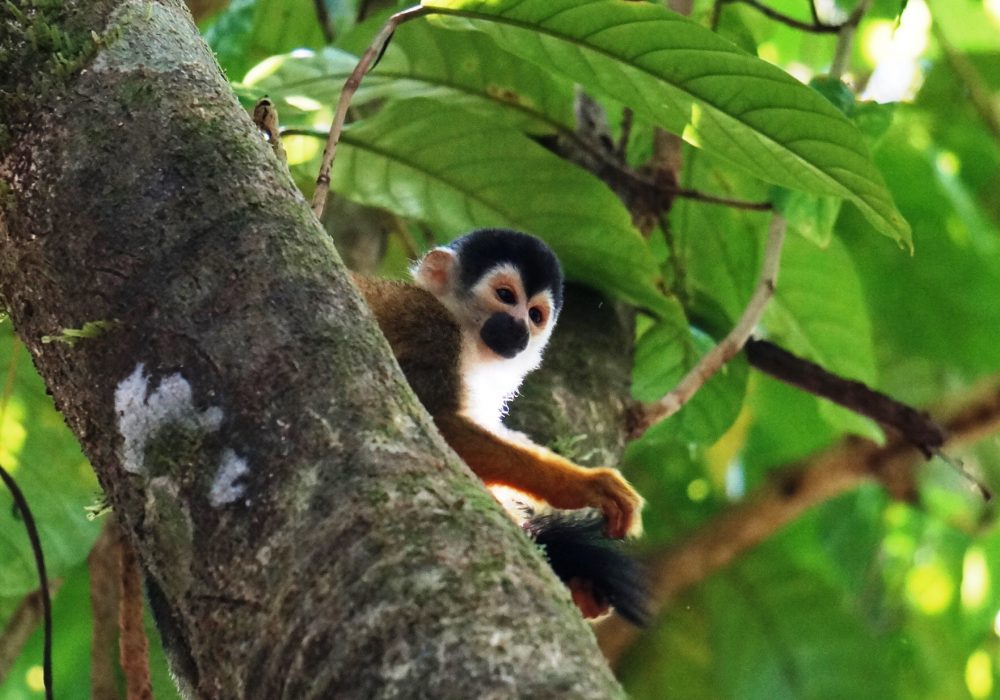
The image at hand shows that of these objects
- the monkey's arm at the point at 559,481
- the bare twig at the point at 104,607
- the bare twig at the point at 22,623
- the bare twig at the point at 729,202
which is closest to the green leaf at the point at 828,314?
the bare twig at the point at 729,202

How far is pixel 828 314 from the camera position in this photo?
3.85 m

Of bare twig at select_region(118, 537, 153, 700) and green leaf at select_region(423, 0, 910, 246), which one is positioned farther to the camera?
green leaf at select_region(423, 0, 910, 246)

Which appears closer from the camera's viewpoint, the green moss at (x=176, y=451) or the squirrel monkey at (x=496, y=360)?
the green moss at (x=176, y=451)

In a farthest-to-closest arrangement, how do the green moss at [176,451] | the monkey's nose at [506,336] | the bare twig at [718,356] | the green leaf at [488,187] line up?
the monkey's nose at [506,336] < the green leaf at [488,187] < the bare twig at [718,356] < the green moss at [176,451]

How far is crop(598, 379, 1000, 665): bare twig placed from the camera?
190 inches

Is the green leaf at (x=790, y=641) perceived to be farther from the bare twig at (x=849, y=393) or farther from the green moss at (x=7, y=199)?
the green moss at (x=7, y=199)

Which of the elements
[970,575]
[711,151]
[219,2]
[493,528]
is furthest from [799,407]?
[493,528]

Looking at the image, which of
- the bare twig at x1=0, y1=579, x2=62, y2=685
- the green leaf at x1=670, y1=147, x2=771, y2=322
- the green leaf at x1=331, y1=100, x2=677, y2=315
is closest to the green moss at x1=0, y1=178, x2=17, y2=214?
the green leaf at x1=331, y1=100, x2=677, y2=315

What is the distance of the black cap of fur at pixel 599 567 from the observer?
2365 millimetres

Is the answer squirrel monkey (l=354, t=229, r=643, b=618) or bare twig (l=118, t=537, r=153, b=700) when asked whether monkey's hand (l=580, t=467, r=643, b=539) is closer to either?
squirrel monkey (l=354, t=229, r=643, b=618)

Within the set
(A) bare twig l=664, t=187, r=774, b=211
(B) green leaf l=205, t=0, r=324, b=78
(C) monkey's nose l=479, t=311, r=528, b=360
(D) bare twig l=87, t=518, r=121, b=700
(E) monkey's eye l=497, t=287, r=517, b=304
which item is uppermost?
(B) green leaf l=205, t=0, r=324, b=78

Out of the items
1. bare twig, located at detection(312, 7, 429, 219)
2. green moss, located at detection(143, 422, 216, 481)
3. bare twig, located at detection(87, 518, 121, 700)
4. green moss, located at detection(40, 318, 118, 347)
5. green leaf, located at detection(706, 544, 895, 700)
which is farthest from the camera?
green leaf, located at detection(706, 544, 895, 700)

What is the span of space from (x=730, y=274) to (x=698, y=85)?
1196 mm

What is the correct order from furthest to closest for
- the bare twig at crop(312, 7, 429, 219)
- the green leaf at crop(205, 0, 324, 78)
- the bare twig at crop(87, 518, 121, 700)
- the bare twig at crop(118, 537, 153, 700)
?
1. the green leaf at crop(205, 0, 324, 78)
2. the bare twig at crop(87, 518, 121, 700)
3. the bare twig at crop(118, 537, 153, 700)
4. the bare twig at crop(312, 7, 429, 219)
